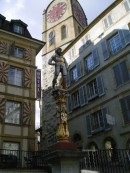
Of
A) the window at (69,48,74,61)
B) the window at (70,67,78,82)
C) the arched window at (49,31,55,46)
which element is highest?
the arched window at (49,31,55,46)

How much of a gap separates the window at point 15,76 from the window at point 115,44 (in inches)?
319

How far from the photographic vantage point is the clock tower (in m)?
29.2

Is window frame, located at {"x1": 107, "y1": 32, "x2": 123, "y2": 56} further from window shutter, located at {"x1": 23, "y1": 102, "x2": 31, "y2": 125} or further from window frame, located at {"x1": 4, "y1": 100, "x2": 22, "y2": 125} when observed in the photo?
window frame, located at {"x1": 4, "y1": 100, "x2": 22, "y2": 125}

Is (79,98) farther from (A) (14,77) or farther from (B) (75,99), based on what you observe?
(A) (14,77)

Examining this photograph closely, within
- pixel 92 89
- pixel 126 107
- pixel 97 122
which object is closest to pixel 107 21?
pixel 92 89

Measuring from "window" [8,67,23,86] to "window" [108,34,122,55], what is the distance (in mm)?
8115

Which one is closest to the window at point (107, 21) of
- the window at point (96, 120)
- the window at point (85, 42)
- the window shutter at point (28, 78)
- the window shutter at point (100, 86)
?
the window at point (85, 42)

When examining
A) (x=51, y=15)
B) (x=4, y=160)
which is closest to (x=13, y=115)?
(x=4, y=160)

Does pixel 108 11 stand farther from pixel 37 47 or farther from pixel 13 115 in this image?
pixel 13 115

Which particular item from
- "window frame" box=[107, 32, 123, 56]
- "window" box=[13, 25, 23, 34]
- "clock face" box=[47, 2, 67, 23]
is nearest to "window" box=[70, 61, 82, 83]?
"window frame" box=[107, 32, 123, 56]

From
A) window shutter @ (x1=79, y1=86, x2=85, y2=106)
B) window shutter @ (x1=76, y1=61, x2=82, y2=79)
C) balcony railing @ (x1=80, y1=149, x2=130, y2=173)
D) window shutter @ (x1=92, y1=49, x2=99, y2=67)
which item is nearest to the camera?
balcony railing @ (x1=80, y1=149, x2=130, y2=173)

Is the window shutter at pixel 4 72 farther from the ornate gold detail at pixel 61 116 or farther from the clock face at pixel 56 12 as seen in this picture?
the clock face at pixel 56 12

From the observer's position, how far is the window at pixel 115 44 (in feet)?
64.0

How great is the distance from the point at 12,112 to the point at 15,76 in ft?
11.0
